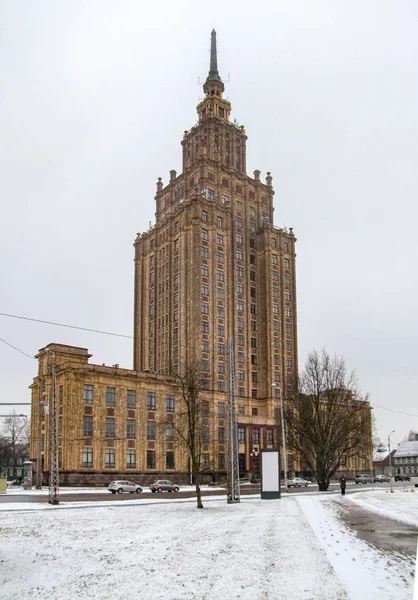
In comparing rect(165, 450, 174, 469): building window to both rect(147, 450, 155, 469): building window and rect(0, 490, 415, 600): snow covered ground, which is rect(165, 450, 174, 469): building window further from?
rect(0, 490, 415, 600): snow covered ground

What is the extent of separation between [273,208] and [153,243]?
25.9 metres

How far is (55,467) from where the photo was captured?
4338 cm

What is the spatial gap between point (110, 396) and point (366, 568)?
78582 millimetres

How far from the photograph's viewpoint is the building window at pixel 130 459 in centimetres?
9088

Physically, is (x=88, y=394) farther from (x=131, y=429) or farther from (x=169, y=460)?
(x=169, y=460)

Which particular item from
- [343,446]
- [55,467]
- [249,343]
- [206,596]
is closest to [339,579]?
[206,596]

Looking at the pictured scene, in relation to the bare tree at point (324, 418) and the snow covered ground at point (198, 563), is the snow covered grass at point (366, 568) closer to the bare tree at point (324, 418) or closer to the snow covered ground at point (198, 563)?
the snow covered ground at point (198, 563)

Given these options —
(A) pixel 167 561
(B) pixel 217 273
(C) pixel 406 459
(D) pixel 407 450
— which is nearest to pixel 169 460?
(B) pixel 217 273

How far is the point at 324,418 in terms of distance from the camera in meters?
67.9

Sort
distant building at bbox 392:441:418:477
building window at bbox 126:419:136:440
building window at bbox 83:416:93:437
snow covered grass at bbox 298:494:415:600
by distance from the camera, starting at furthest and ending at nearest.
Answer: distant building at bbox 392:441:418:477 → building window at bbox 126:419:136:440 → building window at bbox 83:416:93:437 → snow covered grass at bbox 298:494:415:600

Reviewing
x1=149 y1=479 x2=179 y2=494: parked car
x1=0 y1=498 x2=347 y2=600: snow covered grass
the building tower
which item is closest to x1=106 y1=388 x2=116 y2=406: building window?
the building tower

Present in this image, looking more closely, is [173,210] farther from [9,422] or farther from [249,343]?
[9,422]

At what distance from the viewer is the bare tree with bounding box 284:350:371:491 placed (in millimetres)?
66312

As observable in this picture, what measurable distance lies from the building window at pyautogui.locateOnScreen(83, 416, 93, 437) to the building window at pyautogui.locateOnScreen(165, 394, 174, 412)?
43.6 ft
